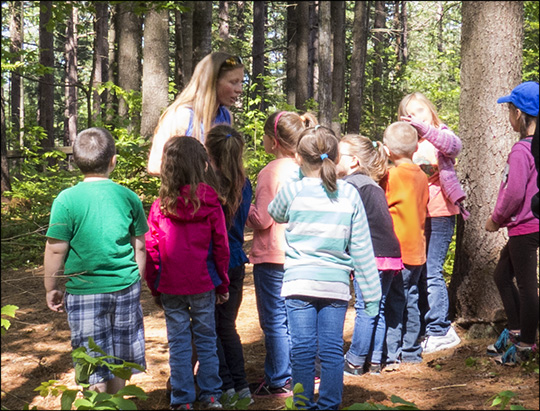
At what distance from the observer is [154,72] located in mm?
10734

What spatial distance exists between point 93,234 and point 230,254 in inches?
38.3

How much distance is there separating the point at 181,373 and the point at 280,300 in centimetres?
86

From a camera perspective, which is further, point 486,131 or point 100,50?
point 100,50

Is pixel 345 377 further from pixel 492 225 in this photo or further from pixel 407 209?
pixel 492 225

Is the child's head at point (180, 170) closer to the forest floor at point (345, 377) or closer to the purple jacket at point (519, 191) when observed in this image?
the forest floor at point (345, 377)

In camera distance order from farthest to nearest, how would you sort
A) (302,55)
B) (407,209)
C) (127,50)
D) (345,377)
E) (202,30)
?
(302,55)
(202,30)
(127,50)
(407,209)
(345,377)

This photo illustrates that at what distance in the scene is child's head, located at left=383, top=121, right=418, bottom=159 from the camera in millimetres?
4766

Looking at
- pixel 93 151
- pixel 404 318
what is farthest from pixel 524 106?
pixel 93 151

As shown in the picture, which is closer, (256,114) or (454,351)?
(454,351)

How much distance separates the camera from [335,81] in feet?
66.2

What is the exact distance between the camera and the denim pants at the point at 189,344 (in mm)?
3689

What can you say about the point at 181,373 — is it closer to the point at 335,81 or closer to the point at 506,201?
the point at 506,201

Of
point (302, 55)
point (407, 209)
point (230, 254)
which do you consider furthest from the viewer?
point (302, 55)

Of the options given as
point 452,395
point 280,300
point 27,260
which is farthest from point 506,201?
point 27,260
